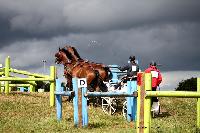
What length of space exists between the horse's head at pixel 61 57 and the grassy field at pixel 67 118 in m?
1.83

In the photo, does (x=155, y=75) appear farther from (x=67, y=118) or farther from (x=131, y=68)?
(x=67, y=118)

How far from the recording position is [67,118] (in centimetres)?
1620

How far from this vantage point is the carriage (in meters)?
18.8

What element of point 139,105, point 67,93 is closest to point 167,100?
point 67,93

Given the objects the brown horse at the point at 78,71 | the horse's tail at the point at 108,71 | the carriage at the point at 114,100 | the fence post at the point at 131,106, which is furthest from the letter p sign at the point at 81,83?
the horse's tail at the point at 108,71

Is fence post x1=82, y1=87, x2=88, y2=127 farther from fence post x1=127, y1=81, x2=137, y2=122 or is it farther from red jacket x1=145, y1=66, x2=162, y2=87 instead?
red jacket x1=145, y1=66, x2=162, y2=87

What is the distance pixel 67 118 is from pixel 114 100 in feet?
13.4

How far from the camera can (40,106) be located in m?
19.5

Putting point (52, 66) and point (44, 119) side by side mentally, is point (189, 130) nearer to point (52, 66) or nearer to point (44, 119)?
point (44, 119)

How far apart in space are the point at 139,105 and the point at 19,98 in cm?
1255

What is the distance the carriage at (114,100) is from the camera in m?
18.8

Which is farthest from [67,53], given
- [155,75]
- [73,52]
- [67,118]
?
[67,118]

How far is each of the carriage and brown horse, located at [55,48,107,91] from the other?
57 cm

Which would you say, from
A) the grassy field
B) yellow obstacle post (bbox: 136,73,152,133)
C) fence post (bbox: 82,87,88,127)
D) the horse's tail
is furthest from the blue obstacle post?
the horse's tail
